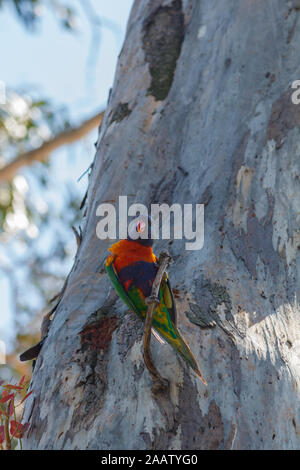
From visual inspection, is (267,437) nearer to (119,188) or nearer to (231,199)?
(231,199)

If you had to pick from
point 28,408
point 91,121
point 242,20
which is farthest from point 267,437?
point 91,121

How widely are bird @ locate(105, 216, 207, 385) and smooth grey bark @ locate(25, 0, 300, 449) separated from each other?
5 centimetres

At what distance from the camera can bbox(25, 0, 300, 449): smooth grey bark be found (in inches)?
62.1

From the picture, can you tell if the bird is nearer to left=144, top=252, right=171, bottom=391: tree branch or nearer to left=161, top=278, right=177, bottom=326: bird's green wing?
left=161, top=278, right=177, bottom=326: bird's green wing

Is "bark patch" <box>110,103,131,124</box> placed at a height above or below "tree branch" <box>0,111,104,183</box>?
below

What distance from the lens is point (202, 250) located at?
6.56 ft

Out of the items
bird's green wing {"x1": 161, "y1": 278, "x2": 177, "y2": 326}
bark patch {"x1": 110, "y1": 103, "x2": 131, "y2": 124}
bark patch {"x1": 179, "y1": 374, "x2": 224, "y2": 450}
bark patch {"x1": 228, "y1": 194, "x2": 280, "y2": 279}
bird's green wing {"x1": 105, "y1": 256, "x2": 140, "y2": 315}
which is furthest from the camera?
bark patch {"x1": 110, "y1": 103, "x2": 131, "y2": 124}

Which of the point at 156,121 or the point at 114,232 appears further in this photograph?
the point at 156,121

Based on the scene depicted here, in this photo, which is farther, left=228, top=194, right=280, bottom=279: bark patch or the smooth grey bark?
left=228, top=194, right=280, bottom=279: bark patch

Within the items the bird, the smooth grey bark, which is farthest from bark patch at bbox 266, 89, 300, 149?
the bird

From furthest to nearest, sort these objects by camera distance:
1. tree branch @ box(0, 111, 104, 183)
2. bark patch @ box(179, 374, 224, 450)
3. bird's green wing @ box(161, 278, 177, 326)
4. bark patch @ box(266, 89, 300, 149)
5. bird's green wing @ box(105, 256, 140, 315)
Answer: tree branch @ box(0, 111, 104, 183)
bark patch @ box(266, 89, 300, 149)
bird's green wing @ box(105, 256, 140, 315)
bird's green wing @ box(161, 278, 177, 326)
bark patch @ box(179, 374, 224, 450)

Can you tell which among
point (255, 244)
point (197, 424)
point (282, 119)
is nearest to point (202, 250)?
point (255, 244)

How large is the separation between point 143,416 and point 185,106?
162cm

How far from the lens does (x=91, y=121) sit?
5.24m
